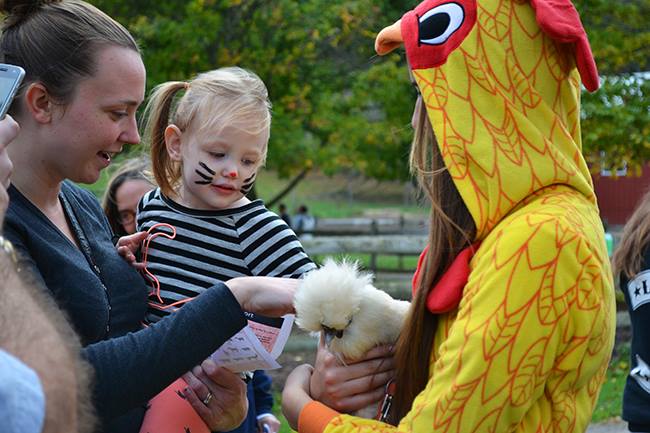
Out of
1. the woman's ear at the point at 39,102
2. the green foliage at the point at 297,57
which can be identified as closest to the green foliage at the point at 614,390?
Result: the green foliage at the point at 297,57

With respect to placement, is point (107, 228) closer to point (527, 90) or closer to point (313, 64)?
point (527, 90)

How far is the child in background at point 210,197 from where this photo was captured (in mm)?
2961

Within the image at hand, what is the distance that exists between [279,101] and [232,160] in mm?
7538

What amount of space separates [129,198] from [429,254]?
8.00 ft

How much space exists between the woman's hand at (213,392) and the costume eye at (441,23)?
1.21 metres

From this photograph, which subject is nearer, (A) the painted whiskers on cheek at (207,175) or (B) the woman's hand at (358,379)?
(B) the woman's hand at (358,379)

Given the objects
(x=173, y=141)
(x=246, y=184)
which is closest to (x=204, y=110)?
(x=173, y=141)

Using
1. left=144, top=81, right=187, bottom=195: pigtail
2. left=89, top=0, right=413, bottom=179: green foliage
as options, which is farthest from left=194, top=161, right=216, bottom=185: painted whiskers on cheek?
left=89, top=0, right=413, bottom=179: green foliage

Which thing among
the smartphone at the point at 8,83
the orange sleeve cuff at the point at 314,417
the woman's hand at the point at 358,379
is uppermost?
the smartphone at the point at 8,83

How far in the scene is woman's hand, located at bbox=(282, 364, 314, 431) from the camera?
93.8 inches

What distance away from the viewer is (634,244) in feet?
13.4

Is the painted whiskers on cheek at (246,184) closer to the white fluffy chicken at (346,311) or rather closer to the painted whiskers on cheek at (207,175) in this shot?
the painted whiskers on cheek at (207,175)

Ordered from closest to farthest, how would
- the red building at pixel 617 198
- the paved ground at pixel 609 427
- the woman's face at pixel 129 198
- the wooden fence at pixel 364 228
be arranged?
the woman's face at pixel 129 198 < the paved ground at pixel 609 427 < the wooden fence at pixel 364 228 < the red building at pixel 617 198

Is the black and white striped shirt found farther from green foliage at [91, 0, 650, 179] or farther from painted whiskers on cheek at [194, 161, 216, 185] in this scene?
green foliage at [91, 0, 650, 179]
